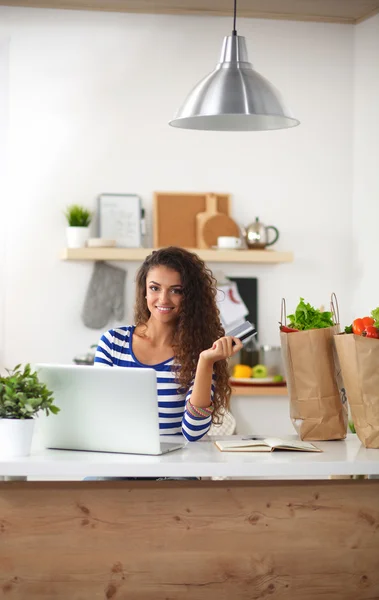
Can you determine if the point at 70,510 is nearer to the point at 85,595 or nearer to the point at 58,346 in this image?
the point at 85,595

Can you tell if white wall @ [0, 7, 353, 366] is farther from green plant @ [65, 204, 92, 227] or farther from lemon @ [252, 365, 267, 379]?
lemon @ [252, 365, 267, 379]

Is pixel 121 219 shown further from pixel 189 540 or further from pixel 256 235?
pixel 189 540

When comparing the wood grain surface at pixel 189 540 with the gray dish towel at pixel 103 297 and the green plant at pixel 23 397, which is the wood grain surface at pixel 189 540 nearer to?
the green plant at pixel 23 397

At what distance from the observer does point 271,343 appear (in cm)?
490

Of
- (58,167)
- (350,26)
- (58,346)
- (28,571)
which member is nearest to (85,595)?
(28,571)

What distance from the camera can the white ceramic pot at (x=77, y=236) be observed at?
14.9 feet

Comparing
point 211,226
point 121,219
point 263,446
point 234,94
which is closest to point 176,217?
point 211,226

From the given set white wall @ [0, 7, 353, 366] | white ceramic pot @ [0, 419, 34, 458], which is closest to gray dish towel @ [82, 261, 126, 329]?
white wall @ [0, 7, 353, 366]

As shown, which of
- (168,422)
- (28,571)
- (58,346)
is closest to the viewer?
(28,571)

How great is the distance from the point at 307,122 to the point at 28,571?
341 cm

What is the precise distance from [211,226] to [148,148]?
21.6 inches

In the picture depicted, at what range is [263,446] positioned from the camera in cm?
227

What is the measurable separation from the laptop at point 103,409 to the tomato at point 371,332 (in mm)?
582

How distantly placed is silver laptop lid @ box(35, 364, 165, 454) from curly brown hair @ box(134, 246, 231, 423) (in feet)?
1.68
